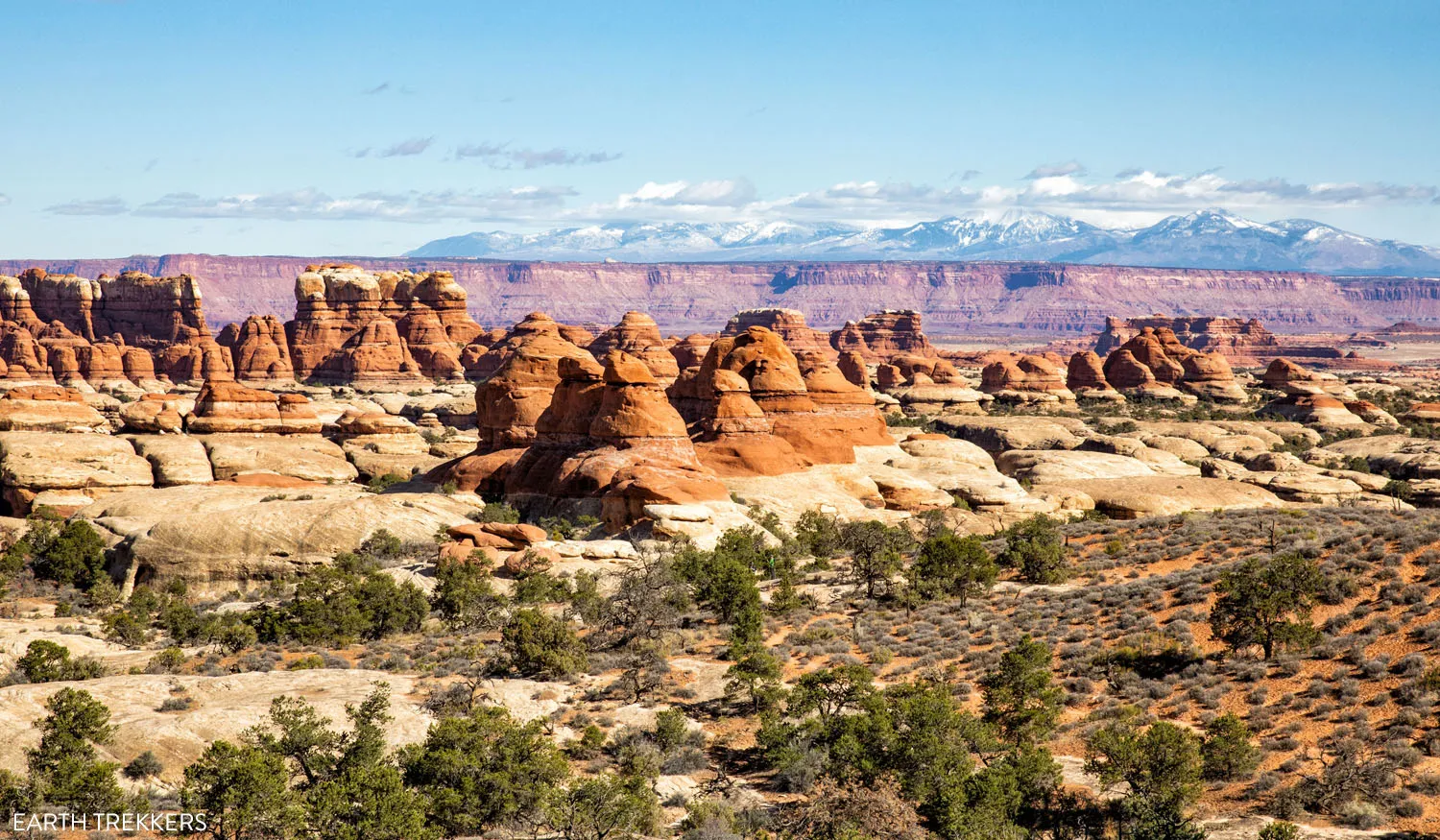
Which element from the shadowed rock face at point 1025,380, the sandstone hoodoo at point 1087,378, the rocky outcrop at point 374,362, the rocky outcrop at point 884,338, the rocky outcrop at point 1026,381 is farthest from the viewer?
the rocky outcrop at point 884,338

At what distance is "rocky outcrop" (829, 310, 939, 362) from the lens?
188375 mm

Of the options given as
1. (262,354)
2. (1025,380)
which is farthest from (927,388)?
(262,354)

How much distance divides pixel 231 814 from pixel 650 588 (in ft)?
53.9

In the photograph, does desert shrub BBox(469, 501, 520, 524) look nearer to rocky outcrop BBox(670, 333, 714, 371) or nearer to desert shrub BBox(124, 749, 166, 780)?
desert shrub BBox(124, 749, 166, 780)

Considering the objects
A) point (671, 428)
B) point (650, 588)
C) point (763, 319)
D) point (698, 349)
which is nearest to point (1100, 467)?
point (671, 428)

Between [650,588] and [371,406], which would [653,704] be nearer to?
[650,588]

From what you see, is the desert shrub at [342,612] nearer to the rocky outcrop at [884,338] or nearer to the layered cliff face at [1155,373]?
the layered cliff face at [1155,373]

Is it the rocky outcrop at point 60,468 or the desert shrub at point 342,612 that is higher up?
the rocky outcrop at point 60,468

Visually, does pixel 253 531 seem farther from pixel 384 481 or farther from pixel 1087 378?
pixel 1087 378

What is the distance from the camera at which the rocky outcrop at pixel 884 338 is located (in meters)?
188

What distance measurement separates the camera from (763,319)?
645 feet

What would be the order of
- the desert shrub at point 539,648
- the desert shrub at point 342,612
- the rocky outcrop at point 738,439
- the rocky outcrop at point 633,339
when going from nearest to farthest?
1. the desert shrub at point 539,648
2. the desert shrub at point 342,612
3. the rocky outcrop at point 738,439
4. the rocky outcrop at point 633,339

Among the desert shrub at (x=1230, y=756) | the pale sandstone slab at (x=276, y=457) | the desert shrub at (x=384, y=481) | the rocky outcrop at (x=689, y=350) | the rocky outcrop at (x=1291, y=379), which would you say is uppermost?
the rocky outcrop at (x=689, y=350)

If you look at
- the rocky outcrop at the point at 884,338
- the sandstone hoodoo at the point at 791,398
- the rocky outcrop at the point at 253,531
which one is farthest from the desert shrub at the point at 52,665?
the rocky outcrop at the point at 884,338
